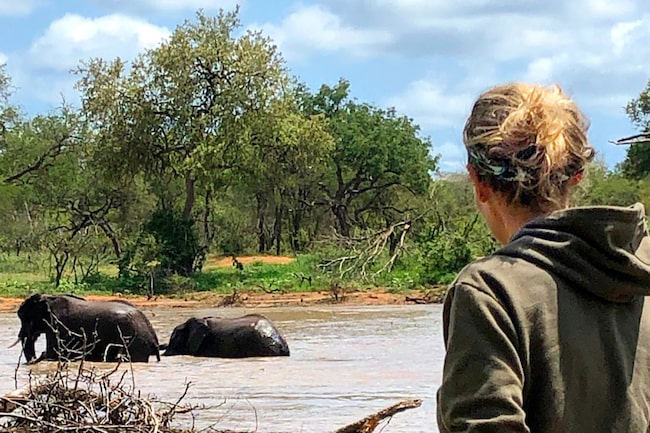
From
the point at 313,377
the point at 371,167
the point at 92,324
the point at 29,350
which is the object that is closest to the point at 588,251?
the point at 313,377

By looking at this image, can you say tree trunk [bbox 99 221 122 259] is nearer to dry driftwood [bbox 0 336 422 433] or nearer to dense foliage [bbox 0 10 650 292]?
dense foliage [bbox 0 10 650 292]

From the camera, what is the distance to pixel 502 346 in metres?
2.20

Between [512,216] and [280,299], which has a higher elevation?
[512,216]

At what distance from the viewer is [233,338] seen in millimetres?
17484

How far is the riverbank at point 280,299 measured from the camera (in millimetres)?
29328

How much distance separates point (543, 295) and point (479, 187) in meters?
0.25

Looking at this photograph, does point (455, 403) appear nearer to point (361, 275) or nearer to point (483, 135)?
point (483, 135)

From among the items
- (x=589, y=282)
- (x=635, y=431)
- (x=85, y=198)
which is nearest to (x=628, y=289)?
(x=589, y=282)

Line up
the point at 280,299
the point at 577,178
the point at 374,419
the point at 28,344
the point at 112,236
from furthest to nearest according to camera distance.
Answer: the point at 112,236, the point at 280,299, the point at 28,344, the point at 374,419, the point at 577,178

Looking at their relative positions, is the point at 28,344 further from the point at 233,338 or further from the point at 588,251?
the point at 588,251

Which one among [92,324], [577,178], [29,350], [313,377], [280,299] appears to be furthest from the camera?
[280,299]

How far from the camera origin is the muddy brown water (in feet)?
36.1

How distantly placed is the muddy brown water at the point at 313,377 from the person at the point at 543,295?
6.14 m

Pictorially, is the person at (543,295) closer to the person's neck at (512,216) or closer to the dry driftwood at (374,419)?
the person's neck at (512,216)
